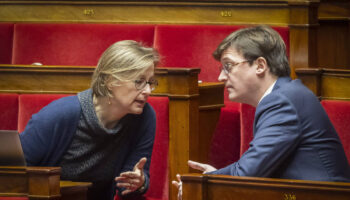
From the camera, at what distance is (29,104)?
0.90m

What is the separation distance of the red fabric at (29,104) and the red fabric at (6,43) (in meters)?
0.34

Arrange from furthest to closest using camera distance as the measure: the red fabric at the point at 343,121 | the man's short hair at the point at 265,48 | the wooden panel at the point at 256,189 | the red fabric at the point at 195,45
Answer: the red fabric at the point at 195,45, the red fabric at the point at 343,121, the man's short hair at the point at 265,48, the wooden panel at the point at 256,189

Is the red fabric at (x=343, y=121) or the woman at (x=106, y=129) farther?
the red fabric at (x=343, y=121)

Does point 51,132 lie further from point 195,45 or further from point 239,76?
point 195,45

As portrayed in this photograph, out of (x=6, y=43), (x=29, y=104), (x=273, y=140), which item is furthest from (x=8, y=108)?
(x=273, y=140)

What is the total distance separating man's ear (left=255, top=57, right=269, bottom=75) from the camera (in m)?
0.64

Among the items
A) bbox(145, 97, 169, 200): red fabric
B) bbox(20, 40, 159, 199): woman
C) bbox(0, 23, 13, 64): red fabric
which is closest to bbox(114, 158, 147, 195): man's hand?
bbox(20, 40, 159, 199): woman

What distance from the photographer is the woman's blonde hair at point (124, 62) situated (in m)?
0.70

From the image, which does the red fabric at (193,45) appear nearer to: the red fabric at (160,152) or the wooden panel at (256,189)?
the red fabric at (160,152)

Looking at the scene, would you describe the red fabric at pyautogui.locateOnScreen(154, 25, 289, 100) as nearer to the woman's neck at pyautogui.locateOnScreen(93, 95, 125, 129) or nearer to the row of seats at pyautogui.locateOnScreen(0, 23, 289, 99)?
the row of seats at pyautogui.locateOnScreen(0, 23, 289, 99)

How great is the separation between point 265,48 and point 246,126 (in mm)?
314

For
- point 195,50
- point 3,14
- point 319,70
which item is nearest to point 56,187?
point 319,70

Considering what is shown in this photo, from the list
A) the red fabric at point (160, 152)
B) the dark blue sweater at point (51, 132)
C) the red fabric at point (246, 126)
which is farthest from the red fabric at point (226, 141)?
the dark blue sweater at point (51, 132)

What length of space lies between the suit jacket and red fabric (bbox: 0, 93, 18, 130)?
1.41 ft
